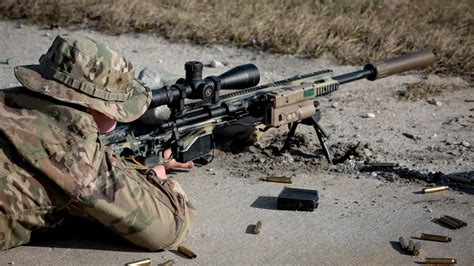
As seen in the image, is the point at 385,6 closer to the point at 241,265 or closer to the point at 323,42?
the point at 323,42

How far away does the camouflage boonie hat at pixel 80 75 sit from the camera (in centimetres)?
449

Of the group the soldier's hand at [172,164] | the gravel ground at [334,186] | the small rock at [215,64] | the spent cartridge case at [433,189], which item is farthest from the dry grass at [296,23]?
the soldier's hand at [172,164]

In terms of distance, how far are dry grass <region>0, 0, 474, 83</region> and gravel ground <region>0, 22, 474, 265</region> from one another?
326 millimetres

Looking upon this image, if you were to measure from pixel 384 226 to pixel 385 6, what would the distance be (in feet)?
20.3

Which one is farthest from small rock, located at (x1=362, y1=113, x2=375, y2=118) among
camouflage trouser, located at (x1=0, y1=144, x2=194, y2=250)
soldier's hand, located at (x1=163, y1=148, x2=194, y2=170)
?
camouflage trouser, located at (x1=0, y1=144, x2=194, y2=250)

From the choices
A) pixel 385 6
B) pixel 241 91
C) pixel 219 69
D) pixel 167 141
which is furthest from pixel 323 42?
pixel 167 141

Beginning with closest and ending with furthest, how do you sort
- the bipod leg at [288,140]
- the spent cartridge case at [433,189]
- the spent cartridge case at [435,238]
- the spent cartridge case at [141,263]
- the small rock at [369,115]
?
the spent cartridge case at [141,263], the spent cartridge case at [435,238], the spent cartridge case at [433,189], the bipod leg at [288,140], the small rock at [369,115]

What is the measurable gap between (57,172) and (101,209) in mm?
338

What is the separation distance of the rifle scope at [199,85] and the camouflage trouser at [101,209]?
767mm

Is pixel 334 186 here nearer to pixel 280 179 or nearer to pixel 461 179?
pixel 280 179

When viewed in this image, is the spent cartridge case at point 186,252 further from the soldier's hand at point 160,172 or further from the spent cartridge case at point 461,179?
the spent cartridge case at point 461,179

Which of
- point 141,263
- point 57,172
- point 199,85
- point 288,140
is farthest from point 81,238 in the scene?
point 288,140

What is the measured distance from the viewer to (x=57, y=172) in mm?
4492

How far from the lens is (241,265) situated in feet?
16.1
